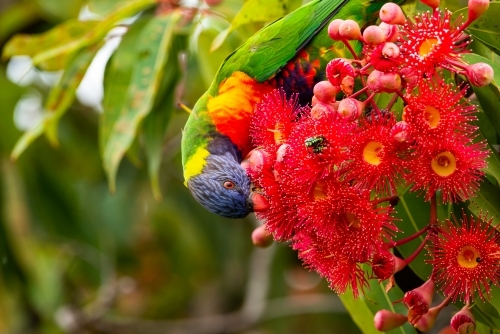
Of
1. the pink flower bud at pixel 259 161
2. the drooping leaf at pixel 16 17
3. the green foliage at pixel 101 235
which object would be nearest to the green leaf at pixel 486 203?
the pink flower bud at pixel 259 161

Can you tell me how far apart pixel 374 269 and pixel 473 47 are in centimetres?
66

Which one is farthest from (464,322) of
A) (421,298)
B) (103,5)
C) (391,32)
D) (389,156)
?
(103,5)

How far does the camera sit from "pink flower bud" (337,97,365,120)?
135 cm

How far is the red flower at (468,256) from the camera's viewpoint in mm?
1351

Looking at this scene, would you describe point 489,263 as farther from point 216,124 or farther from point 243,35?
point 243,35

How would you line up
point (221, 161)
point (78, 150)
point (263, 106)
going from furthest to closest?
point (78, 150), point (221, 161), point (263, 106)

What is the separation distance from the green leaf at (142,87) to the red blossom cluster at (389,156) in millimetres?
1067

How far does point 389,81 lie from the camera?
1.29m

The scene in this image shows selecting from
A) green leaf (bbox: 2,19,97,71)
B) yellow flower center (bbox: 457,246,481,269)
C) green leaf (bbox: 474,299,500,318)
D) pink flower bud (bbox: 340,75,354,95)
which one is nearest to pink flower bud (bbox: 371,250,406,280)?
yellow flower center (bbox: 457,246,481,269)

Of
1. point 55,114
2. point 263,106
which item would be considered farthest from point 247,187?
point 55,114

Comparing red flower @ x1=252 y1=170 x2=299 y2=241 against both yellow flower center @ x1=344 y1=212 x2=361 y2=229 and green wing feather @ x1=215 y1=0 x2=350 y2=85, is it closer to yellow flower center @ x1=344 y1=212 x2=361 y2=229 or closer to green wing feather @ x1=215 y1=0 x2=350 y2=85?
yellow flower center @ x1=344 y1=212 x2=361 y2=229

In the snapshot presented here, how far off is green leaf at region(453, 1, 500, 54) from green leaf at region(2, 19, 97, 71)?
1.75m

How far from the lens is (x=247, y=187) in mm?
1995

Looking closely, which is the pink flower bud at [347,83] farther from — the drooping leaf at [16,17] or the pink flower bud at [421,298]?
the drooping leaf at [16,17]
